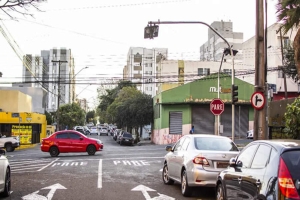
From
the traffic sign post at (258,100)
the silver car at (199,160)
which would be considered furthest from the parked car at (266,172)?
the traffic sign post at (258,100)

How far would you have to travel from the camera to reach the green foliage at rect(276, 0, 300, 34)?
12.1 metres

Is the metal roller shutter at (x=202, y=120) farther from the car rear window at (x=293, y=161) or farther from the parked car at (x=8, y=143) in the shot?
the car rear window at (x=293, y=161)

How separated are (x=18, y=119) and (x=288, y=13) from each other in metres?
36.8

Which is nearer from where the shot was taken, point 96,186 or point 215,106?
point 96,186

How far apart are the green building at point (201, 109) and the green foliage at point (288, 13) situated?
1286 inches

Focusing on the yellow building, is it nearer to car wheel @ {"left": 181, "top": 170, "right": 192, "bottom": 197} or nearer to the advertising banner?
the advertising banner

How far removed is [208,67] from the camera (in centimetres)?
6844

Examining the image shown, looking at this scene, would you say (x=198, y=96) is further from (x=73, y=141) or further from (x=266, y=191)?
(x=266, y=191)

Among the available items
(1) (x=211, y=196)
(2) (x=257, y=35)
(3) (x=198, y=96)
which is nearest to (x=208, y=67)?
(3) (x=198, y=96)

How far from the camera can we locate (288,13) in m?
12.1

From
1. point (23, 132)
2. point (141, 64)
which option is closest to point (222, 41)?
point (141, 64)

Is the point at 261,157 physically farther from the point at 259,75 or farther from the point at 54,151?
the point at 54,151

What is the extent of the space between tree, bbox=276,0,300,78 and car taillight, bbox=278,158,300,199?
718cm

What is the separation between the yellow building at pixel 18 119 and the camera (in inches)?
1741
